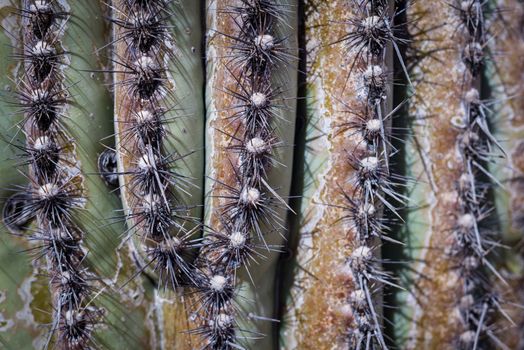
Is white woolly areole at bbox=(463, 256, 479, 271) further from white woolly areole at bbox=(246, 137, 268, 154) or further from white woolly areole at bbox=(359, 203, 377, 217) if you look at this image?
white woolly areole at bbox=(246, 137, 268, 154)

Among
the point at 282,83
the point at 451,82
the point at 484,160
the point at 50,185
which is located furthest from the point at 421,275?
the point at 50,185

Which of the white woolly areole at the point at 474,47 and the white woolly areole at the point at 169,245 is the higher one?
the white woolly areole at the point at 474,47

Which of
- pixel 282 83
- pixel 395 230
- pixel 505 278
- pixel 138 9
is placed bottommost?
pixel 505 278

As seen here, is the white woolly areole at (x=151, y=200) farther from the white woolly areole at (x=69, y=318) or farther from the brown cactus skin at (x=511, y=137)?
the brown cactus skin at (x=511, y=137)

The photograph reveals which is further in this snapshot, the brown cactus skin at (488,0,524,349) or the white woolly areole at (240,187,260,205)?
the brown cactus skin at (488,0,524,349)

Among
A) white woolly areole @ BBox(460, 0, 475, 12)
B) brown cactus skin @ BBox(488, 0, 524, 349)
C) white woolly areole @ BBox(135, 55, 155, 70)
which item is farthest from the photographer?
brown cactus skin @ BBox(488, 0, 524, 349)

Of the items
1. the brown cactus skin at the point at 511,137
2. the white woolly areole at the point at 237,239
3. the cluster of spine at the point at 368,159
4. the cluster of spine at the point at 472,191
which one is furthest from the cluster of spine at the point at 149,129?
the brown cactus skin at the point at 511,137

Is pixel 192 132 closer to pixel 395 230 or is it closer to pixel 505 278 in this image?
pixel 395 230

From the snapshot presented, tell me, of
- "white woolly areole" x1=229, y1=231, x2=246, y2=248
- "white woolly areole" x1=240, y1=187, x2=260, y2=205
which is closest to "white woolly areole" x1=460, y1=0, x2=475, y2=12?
"white woolly areole" x1=240, y1=187, x2=260, y2=205
